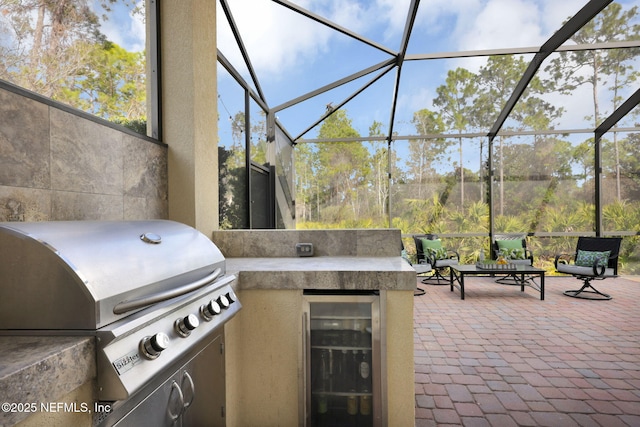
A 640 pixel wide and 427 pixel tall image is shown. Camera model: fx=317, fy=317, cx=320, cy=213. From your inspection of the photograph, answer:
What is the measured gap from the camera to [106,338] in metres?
0.82

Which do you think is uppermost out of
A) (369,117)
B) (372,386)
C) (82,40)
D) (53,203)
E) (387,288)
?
(369,117)

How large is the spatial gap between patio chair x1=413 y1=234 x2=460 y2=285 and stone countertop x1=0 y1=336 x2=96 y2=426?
5835 millimetres

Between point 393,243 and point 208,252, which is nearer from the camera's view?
point 208,252

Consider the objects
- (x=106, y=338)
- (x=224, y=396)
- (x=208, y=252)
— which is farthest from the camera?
(x=224, y=396)

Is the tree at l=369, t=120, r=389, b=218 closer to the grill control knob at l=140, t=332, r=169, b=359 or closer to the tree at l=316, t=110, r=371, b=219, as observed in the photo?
the tree at l=316, t=110, r=371, b=219

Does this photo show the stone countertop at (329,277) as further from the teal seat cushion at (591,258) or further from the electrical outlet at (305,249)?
the teal seat cushion at (591,258)

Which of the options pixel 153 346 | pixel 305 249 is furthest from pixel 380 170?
pixel 153 346

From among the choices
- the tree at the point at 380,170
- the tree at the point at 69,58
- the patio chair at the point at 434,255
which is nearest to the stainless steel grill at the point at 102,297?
the tree at the point at 69,58

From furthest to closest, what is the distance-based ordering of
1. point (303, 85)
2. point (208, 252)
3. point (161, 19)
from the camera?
point (303, 85), point (161, 19), point (208, 252)

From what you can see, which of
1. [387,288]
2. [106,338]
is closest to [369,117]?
[387,288]

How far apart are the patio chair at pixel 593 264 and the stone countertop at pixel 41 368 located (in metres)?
6.25

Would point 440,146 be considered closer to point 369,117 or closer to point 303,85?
point 369,117

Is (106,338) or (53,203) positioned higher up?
(53,203)

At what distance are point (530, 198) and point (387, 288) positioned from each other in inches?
251
